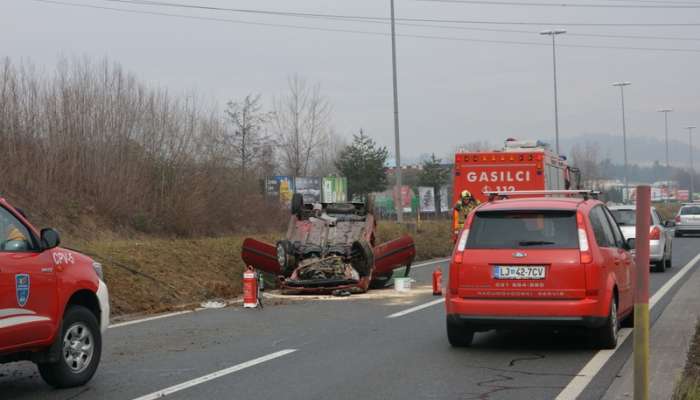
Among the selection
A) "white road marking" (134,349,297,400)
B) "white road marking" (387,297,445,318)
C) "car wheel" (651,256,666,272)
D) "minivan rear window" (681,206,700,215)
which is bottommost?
"car wheel" (651,256,666,272)

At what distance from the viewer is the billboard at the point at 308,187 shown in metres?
43.8

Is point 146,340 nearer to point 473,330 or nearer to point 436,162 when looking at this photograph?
point 473,330

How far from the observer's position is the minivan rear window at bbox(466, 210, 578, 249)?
10.1 meters

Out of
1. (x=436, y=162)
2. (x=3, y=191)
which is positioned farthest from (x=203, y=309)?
(x=436, y=162)

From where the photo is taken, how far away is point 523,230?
33.5 ft

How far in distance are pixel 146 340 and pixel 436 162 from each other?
52425mm

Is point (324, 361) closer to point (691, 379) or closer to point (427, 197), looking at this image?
point (691, 379)

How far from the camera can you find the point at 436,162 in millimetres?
63312

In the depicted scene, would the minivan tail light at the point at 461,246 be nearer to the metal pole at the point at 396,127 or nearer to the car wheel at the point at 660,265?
the car wheel at the point at 660,265

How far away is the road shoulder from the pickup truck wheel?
4.70 m

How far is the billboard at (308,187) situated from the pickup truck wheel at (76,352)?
34.8m

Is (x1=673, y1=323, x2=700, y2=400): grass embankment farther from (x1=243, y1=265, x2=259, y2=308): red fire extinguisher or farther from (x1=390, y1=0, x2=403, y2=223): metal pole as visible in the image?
(x1=390, y1=0, x2=403, y2=223): metal pole

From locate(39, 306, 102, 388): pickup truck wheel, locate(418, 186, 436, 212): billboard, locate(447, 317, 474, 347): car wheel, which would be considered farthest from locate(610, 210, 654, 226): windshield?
locate(418, 186, 436, 212): billboard

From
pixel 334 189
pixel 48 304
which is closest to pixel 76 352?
pixel 48 304
